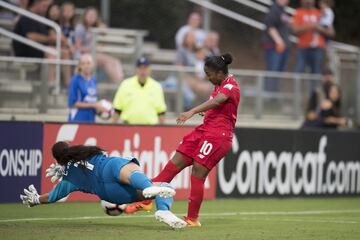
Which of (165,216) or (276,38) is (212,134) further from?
(276,38)

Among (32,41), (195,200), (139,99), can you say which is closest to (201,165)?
(195,200)

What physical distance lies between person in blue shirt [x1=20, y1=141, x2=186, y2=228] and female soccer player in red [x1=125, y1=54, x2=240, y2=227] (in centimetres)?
63

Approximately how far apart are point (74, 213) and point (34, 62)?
469 cm

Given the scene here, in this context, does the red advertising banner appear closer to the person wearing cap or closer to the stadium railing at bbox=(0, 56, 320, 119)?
the person wearing cap

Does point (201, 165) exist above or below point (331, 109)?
below

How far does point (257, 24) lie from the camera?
2558 centimetres

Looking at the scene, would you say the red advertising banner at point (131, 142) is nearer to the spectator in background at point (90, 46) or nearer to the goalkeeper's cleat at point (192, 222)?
the spectator in background at point (90, 46)

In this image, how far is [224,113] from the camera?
13312 mm

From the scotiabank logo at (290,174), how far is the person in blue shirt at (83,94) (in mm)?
2732

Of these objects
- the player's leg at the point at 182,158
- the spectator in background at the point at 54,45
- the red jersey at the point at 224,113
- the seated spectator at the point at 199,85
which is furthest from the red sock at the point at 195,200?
the seated spectator at the point at 199,85

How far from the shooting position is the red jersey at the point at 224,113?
43.4ft

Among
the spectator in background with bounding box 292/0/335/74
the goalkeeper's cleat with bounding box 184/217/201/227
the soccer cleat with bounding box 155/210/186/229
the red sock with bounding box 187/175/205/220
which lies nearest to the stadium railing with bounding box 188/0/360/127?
the spectator in background with bounding box 292/0/335/74

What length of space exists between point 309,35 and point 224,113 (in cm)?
1137

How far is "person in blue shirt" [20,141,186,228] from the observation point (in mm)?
12492
